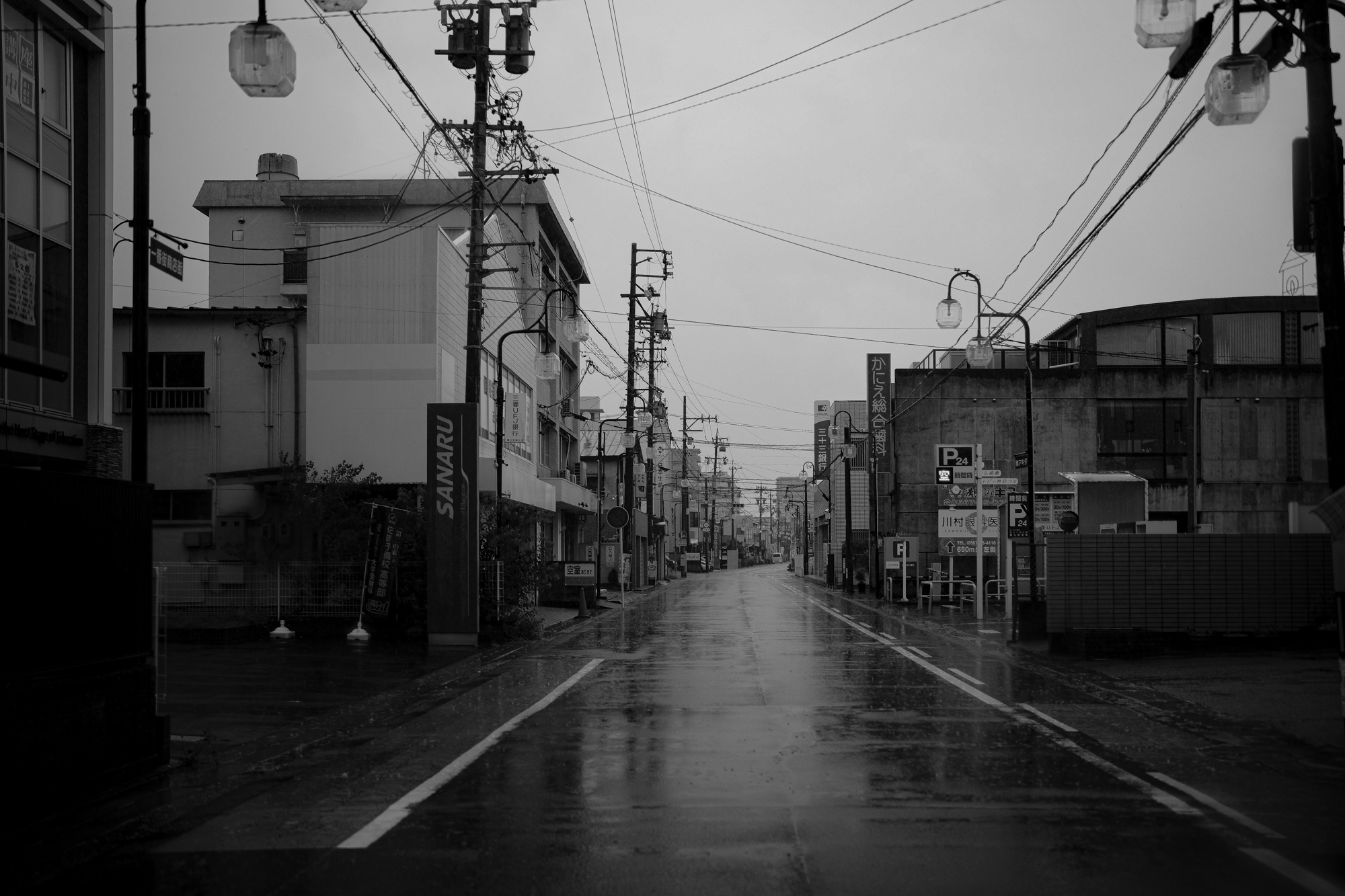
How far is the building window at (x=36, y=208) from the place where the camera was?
16.2 meters

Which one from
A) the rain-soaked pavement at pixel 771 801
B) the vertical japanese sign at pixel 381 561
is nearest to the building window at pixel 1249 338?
the vertical japanese sign at pixel 381 561

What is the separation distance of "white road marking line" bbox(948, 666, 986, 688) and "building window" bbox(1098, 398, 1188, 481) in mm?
38162

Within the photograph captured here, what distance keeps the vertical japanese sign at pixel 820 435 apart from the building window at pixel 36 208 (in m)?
66.7

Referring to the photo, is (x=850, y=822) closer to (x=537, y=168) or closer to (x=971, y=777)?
(x=971, y=777)

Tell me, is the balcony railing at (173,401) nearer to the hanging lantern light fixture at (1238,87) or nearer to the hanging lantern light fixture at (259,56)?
the hanging lantern light fixture at (259,56)

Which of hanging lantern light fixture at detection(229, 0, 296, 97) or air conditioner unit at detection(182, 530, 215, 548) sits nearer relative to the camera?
hanging lantern light fixture at detection(229, 0, 296, 97)

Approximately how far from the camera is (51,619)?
343 inches

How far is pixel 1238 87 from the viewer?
1112cm

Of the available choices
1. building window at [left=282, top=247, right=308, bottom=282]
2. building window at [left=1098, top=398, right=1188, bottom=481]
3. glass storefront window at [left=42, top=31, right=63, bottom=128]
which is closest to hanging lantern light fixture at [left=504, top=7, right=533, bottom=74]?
glass storefront window at [left=42, top=31, right=63, bottom=128]

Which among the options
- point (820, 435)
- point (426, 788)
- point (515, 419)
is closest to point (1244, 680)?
point (426, 788)

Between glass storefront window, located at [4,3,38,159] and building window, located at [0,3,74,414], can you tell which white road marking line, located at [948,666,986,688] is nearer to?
building window, located at [0,3,74,414]

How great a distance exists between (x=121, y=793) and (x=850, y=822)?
18.4ft

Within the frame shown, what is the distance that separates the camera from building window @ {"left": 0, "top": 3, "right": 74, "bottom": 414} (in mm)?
16234

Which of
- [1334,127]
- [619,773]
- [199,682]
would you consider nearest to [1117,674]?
[1334,127]
